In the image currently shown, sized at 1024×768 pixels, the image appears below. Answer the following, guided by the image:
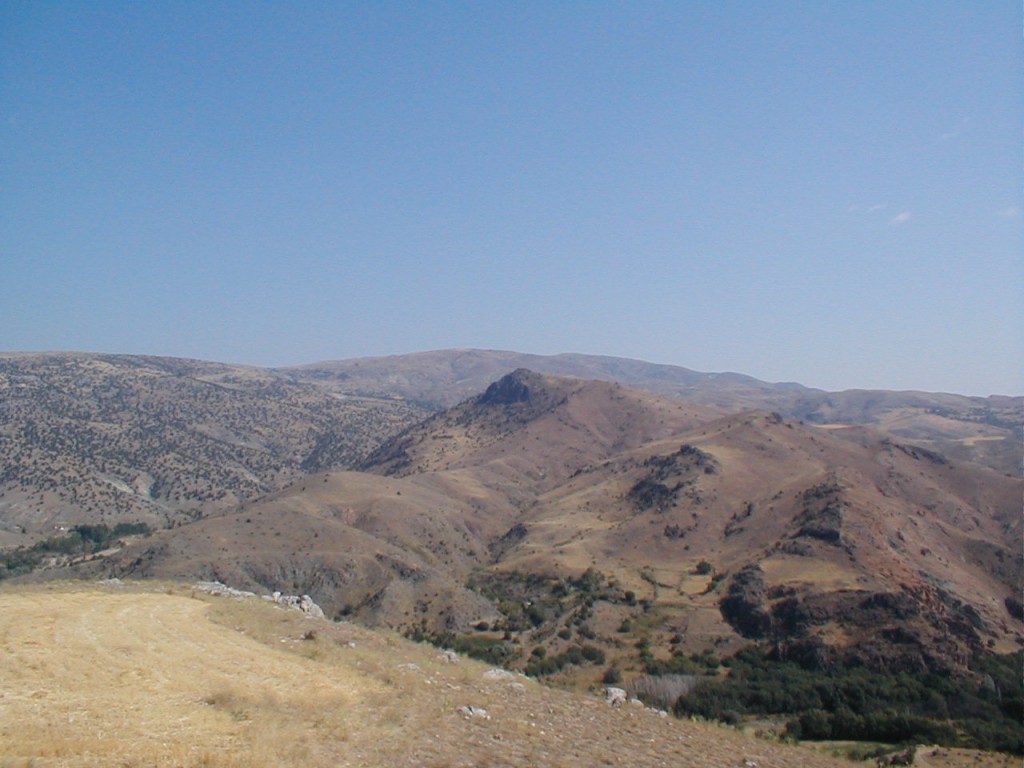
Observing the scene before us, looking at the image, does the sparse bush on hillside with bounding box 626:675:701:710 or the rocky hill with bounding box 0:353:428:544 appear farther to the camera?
the rocky hill with bounding box 0:353:428:544

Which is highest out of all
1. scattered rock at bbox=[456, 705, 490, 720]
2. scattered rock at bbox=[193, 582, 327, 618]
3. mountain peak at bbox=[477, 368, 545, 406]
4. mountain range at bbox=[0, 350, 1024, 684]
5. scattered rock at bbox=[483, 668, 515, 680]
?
mountain peak at bbox=[477, 368, 545, 406]

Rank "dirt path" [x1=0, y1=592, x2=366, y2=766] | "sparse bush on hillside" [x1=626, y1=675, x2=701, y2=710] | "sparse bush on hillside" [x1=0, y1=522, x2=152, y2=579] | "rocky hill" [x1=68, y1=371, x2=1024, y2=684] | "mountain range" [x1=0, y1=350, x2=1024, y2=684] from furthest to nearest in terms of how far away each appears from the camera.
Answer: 1. "sparse bush on hillside" [x1=0, y1=522, x2=152, y2=579]
2. "mountain range" [x1=0, y1=350, x2=1024, y2=684]
3. "rocky hill" [x1=68, y1=371, x2=1024, y2=684]
4. "sparse bush on hillside" [x1=626, y1=675, x2=701, y2=710]
5. "dirt path" [x1=0, y1=592, x2=366, y2=766]

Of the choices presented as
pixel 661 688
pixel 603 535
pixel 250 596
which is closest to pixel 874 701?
pixel 661 688

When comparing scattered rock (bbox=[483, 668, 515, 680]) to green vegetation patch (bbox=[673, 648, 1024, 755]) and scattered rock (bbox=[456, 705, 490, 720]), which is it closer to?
scattered rock (bbox=[456, 705, 490, 720])

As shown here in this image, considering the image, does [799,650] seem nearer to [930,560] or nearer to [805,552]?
[805,552]

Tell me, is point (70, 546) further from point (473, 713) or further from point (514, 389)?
point (514, 389)

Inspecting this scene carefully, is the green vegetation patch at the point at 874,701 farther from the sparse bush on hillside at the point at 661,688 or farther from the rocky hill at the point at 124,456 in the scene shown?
the rocky hill at the point at 124,456

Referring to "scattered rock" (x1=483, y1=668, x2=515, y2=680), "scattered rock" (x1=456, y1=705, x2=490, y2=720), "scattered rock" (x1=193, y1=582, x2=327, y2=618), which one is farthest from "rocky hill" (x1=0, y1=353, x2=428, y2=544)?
"scattered rock" (x1=456, y1=705, x2=490, y2=720)
